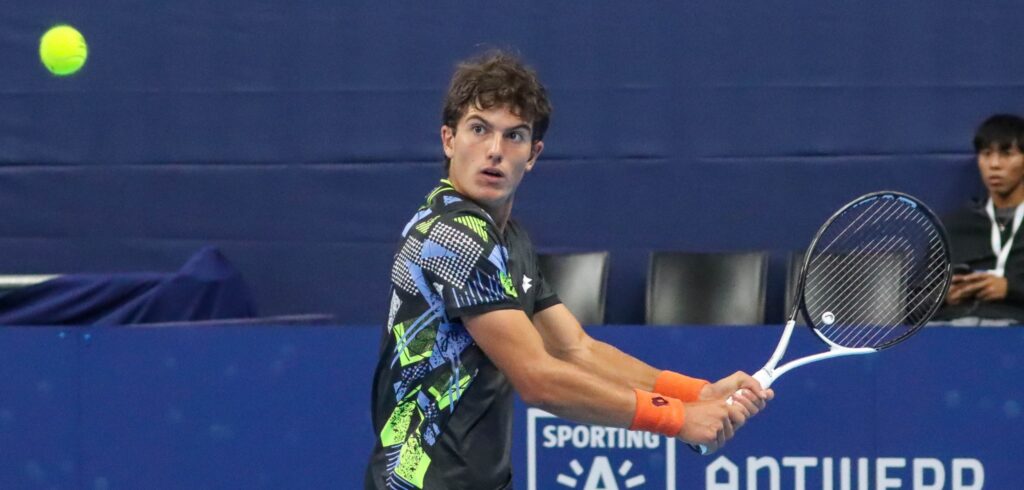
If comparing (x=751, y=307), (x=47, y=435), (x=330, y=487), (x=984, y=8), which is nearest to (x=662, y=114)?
(x=751, y=307)

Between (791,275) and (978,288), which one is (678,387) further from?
(791,275)

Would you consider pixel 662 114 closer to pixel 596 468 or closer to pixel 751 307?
pixel 751 307

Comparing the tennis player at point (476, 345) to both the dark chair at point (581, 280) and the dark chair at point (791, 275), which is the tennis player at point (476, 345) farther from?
the dark chair at point (581, 280)

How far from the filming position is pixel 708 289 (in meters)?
6.96

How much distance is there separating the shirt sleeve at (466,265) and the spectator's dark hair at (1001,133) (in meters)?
4.00

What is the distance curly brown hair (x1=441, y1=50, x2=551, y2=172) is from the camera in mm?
3207

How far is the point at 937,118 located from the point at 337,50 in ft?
9.33

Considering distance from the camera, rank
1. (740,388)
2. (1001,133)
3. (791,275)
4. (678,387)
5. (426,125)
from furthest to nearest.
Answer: (426,125) → (791,275) → (1001,133) → (678,387) → (740,388)

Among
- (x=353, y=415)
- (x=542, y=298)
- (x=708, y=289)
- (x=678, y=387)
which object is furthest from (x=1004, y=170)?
(x=542, y=298)

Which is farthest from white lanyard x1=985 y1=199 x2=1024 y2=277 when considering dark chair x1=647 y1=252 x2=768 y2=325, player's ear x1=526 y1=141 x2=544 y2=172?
player's ear x1=526 y1=141 x2=544 y2=172

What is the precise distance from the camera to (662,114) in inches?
287

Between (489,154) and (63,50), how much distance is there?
16.6 feet

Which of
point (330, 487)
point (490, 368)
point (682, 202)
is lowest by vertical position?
point (330, 487)

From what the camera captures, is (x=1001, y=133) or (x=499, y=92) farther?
(x=1001, y=133)
